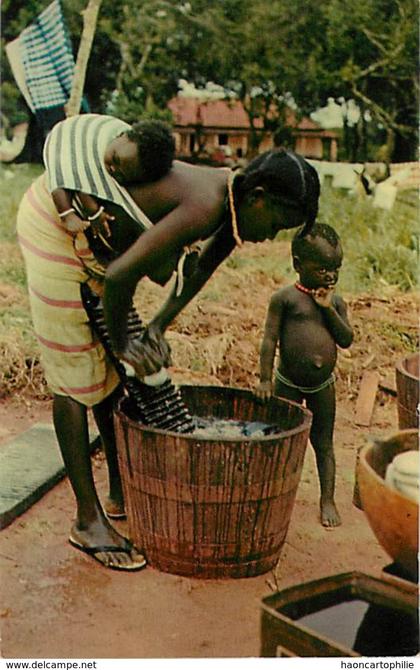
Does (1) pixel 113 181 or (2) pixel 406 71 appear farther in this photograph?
(2) pixel 406 71

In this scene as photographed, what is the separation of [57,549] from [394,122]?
9.72ft

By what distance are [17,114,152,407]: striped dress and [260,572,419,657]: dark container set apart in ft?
3.45

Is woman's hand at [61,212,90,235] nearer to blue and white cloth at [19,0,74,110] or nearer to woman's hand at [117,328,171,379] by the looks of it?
woman's hand at [117,328,171,379]

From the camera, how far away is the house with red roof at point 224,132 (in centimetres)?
462

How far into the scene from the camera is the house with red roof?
15.1ft

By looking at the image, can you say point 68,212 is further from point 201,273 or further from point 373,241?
point 373,241

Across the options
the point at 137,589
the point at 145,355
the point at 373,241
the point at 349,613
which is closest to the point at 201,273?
the point at 145,355

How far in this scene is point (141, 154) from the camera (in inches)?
90.8

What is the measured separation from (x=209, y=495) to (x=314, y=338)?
29.4 inches

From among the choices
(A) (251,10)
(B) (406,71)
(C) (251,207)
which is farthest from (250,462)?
(B) (406,71)

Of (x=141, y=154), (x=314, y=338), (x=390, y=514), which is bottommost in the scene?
(x=390, y=514)

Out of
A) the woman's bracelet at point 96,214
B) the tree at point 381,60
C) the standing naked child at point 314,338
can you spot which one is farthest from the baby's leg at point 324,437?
the tree at point 381,60
